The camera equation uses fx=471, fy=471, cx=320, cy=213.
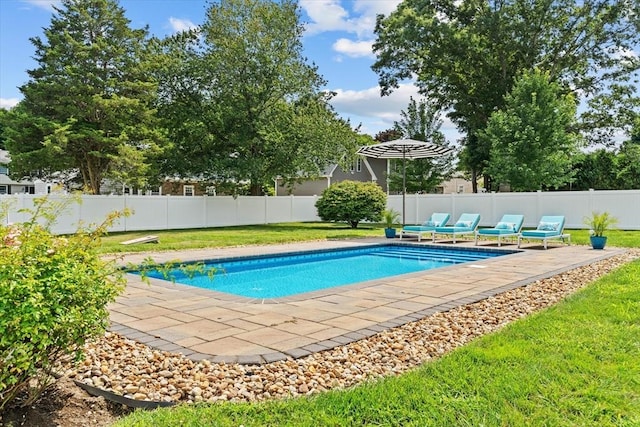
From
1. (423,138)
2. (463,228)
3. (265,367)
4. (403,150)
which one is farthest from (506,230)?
(423,138)

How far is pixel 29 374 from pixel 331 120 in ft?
65.4

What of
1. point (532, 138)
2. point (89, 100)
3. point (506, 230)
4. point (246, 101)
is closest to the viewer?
point (506, 230)

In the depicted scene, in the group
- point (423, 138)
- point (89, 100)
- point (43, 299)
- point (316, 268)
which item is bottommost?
point (316, 268)

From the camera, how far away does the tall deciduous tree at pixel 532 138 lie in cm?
1942

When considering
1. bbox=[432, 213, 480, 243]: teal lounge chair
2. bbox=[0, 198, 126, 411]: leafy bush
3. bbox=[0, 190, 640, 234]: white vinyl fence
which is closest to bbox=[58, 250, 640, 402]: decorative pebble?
bbox=[0, 198, 126, 411]: leafy bush

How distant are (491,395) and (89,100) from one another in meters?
19.0

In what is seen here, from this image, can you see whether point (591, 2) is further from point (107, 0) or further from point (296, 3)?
point (107, 0)

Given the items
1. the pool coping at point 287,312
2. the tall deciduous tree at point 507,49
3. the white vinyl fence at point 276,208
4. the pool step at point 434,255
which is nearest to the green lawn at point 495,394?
the pool coping at point 287,312

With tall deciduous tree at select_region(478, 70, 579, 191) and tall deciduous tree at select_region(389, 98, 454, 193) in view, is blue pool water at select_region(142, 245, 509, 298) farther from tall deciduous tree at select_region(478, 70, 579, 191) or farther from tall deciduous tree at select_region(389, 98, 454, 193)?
tall deciduous tree at select_region(389, 98, 454, 193)

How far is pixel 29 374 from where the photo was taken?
2.45 metres

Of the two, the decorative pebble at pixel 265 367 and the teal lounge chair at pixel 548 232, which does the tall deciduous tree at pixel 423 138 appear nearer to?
the teal lounge chair at pixel 548 232

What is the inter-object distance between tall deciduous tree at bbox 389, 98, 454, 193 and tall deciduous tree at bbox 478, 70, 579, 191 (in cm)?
711

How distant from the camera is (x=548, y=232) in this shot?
12656 mm

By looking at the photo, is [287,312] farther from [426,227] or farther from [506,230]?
[426,227]
